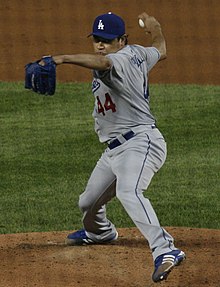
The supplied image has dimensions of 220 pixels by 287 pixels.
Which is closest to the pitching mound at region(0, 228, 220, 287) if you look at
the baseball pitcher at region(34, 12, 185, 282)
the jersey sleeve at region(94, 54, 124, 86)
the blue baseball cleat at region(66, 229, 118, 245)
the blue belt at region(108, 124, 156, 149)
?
the blue baseball cleat at region(66, 229, 118, 245)

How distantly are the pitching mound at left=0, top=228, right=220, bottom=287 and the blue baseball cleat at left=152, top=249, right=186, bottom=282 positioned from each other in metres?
0.28

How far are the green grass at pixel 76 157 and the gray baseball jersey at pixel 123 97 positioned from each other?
6.82 ft

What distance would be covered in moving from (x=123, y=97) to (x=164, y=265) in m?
1.29

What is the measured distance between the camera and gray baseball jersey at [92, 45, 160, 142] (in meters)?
7.01

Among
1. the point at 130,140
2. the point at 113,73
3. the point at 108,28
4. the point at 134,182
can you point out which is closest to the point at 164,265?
the point at 134,182

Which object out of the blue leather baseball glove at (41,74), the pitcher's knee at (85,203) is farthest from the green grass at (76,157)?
the blue leather baseball glove at (41,74)

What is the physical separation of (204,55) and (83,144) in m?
5.47

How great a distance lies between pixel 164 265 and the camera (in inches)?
261

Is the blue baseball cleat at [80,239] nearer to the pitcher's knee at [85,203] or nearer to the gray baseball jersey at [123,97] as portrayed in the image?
the pitcher's knee at [85,203]

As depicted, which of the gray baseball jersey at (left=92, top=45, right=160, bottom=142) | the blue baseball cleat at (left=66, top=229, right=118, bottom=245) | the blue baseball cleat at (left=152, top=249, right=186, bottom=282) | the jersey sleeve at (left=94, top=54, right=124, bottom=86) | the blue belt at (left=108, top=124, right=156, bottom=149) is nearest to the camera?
the blue baseball cleat at (left=152, top=249, right=186, bottom=282)

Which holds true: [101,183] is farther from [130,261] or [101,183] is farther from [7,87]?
[7,87]

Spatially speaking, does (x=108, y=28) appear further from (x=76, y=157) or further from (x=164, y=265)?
(x=76, y=157)

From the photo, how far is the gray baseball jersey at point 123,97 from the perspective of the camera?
276 inches

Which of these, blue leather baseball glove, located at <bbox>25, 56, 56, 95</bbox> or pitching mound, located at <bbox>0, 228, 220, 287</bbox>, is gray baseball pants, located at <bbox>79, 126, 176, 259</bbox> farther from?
blue leather baseball glove, located at <bbox>25, 56, 56, 95</bbox>
